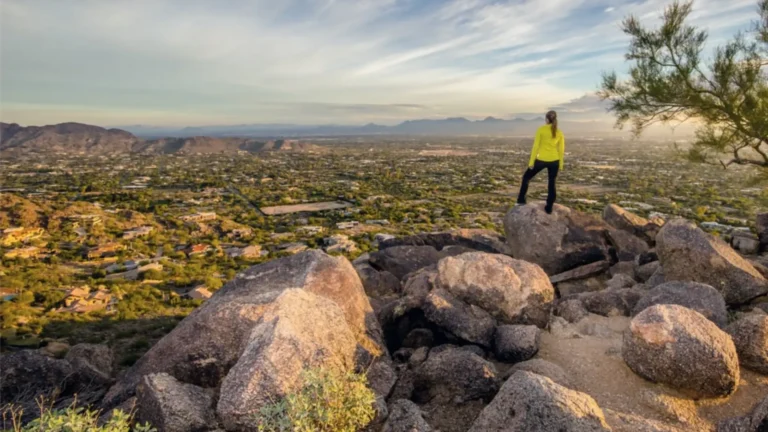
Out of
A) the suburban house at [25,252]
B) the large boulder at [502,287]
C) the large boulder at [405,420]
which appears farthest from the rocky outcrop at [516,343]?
the suburban house at [25,252]

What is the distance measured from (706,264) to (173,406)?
506 inches

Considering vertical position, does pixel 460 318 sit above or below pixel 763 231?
below

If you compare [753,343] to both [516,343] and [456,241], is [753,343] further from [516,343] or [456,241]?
[456,241]

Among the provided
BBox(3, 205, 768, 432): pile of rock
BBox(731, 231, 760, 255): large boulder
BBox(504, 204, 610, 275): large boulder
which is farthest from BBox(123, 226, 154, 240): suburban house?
BBox(731, 231, 760, 255): large boulder

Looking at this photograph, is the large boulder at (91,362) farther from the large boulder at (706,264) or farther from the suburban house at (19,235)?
the suburban house at (19,235)

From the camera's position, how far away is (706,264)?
1127cm

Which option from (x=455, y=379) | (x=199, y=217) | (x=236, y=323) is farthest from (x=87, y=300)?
(x=199, y=217)

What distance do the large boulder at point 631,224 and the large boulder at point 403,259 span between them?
829 cm

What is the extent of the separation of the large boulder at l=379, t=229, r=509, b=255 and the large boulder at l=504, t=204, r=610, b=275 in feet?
12.4

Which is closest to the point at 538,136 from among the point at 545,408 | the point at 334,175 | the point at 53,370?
the point at 545,408

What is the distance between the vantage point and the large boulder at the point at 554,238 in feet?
51.2

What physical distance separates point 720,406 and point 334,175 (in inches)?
4698

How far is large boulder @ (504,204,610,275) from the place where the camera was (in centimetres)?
1561

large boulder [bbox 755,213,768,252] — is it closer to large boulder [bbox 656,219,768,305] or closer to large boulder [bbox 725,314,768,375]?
large boulder [bbox 656,219,768,305]
